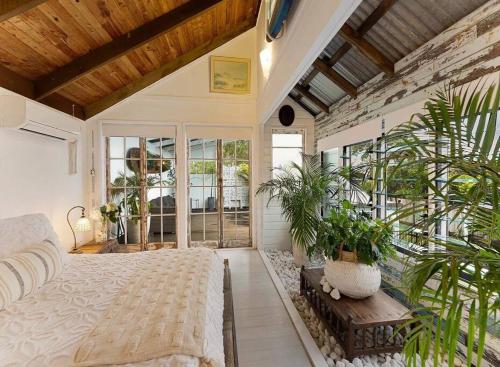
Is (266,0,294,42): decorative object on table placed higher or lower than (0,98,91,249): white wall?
higher

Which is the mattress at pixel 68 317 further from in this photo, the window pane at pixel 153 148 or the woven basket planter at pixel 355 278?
the window pane at pixel 153 148

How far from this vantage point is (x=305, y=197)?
9.95 feet

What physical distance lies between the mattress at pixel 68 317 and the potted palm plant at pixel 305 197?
124cm

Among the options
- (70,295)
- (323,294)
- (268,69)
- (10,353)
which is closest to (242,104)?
(268,69)

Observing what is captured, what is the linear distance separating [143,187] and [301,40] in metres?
3.31

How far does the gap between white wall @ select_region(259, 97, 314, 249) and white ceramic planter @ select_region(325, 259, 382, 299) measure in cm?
240

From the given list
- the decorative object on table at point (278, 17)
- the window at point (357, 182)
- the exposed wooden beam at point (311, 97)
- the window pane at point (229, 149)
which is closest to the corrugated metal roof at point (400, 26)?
the decorative object on table at point (278, 17)

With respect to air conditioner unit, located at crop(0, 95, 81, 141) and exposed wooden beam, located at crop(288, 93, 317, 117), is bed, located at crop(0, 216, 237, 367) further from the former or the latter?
exposed wooden beam, located at crop(288, 93, 317, 117)

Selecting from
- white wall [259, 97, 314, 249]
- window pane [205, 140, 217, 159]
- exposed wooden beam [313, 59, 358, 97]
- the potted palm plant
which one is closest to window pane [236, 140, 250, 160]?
white wall [259, 97, 314, 249]

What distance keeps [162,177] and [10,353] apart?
325 cm

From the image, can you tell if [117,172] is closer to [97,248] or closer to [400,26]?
[97,248]

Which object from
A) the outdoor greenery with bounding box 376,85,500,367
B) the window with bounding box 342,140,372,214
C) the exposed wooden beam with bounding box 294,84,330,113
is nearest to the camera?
the outdoor greenery with bounding box 376,85,500,367

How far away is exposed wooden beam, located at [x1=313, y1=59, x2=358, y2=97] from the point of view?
3125mm

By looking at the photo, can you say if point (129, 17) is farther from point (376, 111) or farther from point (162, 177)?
point (376, 111)
